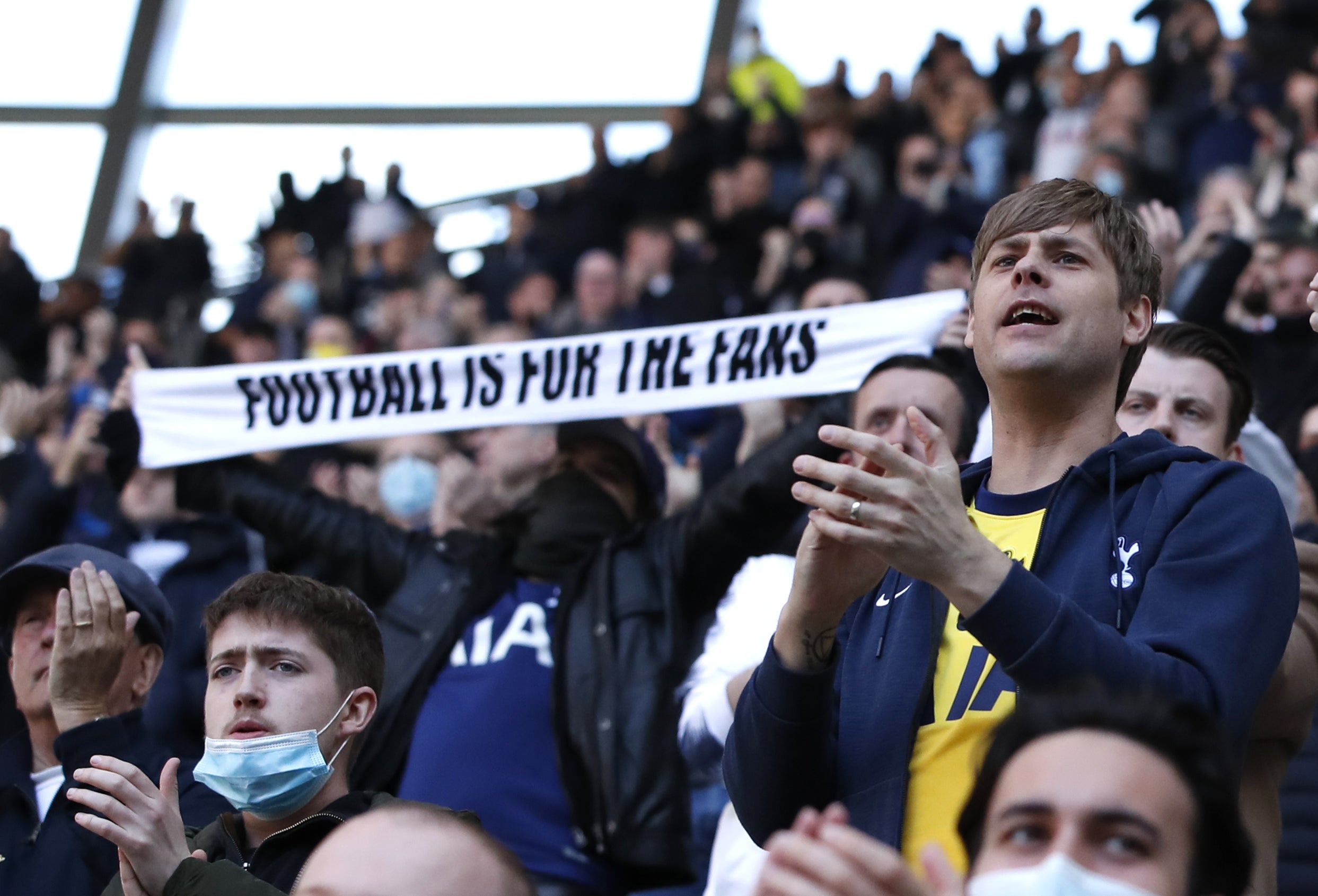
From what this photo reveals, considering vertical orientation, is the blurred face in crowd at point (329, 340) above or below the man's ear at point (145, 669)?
above

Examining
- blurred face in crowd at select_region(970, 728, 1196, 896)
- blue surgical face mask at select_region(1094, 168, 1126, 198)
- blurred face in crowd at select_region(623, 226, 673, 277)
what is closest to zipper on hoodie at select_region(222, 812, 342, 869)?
blurred face in crowd at select_region(970, 728, 1196, 896)

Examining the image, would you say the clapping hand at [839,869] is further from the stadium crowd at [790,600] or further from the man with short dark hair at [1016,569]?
the man with short dark hair at [1016,569]

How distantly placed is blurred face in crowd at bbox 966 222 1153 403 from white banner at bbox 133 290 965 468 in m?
2.19

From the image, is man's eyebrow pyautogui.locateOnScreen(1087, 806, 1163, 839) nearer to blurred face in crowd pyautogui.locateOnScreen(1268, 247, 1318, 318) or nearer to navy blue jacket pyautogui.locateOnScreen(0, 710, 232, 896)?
navy blue jacket pyautogui.locateOnScreen(0, 710, 232, 896)

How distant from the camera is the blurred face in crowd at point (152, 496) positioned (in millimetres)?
6129

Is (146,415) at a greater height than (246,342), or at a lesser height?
lesser

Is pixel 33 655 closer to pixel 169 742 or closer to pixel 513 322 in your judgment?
pixel 169 742

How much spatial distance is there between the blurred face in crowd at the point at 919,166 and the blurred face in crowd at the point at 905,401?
5151 mm

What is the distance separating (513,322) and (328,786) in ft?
23.7

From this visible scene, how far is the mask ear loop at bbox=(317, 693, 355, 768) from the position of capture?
3.29 m

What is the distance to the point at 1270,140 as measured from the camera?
827cm

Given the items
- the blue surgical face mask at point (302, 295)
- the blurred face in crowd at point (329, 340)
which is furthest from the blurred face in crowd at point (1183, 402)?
the blue surgical face mask at point (302, 295)

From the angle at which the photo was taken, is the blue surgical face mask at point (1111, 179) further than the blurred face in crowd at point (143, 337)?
No

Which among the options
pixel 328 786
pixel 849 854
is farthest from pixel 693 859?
pixel 849 854
